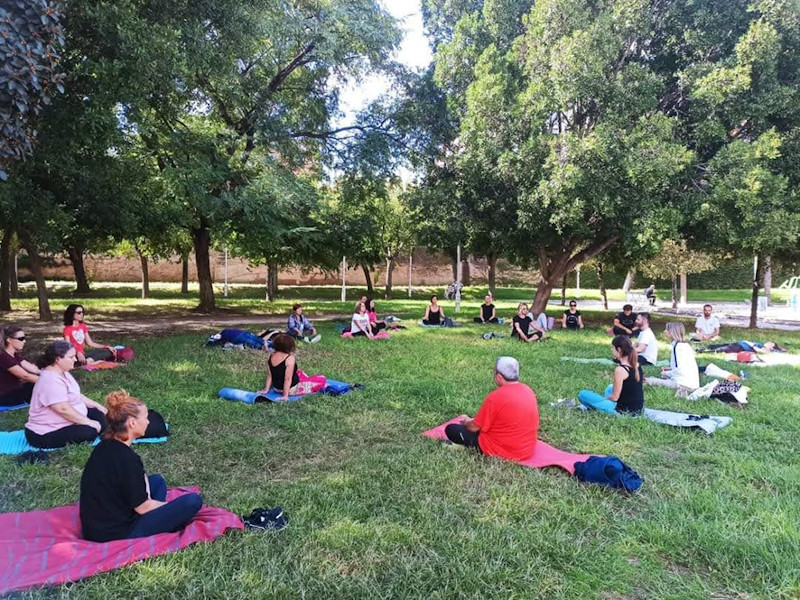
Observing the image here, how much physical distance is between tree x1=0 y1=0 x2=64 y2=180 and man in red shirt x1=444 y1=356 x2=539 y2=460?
13.7 ft

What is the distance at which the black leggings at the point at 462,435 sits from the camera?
16.3ft

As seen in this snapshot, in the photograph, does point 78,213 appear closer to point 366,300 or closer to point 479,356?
point 366,300

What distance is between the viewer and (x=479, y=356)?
10.2m

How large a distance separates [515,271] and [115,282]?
88.9ft

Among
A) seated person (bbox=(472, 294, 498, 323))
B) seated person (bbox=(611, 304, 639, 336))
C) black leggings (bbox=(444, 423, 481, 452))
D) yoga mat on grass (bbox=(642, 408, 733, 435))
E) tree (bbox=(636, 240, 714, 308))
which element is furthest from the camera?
tree (bbox=(636, 240, 714, 308))

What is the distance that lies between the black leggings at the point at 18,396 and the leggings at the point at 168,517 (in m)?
4.34

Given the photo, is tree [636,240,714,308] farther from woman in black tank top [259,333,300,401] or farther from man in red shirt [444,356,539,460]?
man in red shirt [444,356,539,460]

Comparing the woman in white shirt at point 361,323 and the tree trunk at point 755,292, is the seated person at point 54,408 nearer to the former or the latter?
the woman in white shirt at point 361,323

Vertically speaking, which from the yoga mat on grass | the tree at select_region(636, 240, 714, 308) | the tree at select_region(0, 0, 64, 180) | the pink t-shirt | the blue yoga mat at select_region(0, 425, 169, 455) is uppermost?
the tree at select_region(0, 0, 64, 180)

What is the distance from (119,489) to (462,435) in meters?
2.91

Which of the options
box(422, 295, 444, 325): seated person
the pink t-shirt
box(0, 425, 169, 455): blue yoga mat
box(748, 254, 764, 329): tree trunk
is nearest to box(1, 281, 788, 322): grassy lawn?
box(422, 295, 444, 325): seated person

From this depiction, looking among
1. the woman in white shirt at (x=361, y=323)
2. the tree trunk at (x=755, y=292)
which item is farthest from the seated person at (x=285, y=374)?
the tree trunk at (x=755, y=292)

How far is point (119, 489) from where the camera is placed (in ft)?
10.5

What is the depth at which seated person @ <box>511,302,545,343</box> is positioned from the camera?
41.0 feet
